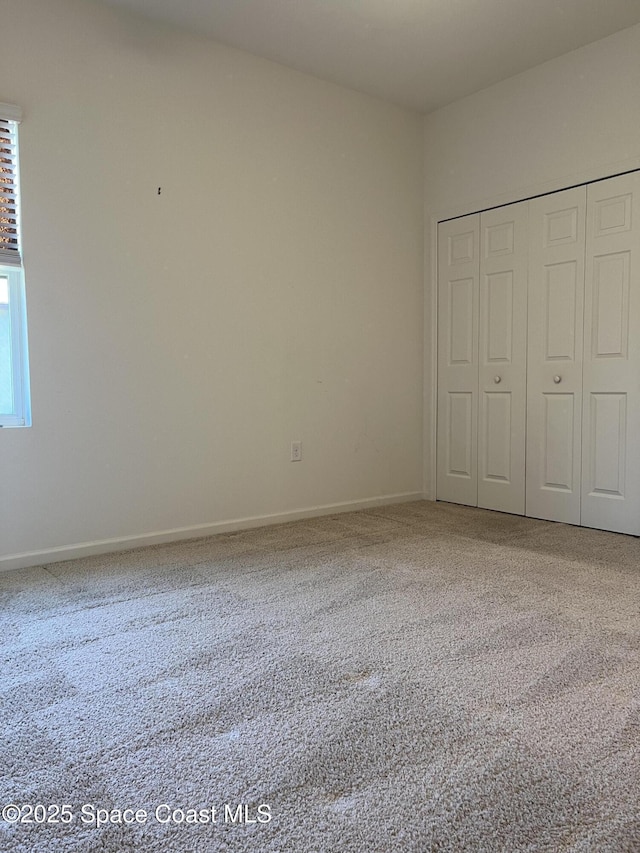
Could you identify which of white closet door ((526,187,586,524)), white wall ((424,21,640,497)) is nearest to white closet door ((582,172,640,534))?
white closet door ((526,187,586,524))

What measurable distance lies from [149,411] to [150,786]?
2118mm

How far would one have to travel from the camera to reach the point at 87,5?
2842 mm

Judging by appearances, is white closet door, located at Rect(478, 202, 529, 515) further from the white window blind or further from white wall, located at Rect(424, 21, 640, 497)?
the white window blind

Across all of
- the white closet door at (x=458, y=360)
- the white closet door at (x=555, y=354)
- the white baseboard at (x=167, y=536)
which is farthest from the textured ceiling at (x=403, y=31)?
the white baseboard at (x=167, y=536)

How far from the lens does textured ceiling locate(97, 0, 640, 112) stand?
9.66 feet

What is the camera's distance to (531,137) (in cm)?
363

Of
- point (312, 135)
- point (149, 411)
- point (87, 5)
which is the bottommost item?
point (149, 411)

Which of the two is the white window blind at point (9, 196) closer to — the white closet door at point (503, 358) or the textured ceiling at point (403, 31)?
the textured ceiling at point (403, 31)

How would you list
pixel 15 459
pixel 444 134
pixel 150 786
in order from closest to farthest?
pixel 150 786 < pixel 15 459 < pixel 444 134

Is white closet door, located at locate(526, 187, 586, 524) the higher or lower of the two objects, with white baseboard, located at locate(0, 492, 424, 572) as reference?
higher

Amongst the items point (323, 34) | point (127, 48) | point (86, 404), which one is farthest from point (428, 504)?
point (127, 48)

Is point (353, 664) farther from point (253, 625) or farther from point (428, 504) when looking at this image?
point (428, 504)

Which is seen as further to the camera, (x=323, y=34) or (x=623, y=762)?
(x=323, y=34)

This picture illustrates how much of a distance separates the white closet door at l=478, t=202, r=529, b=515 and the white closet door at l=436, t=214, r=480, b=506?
6 centimetres
